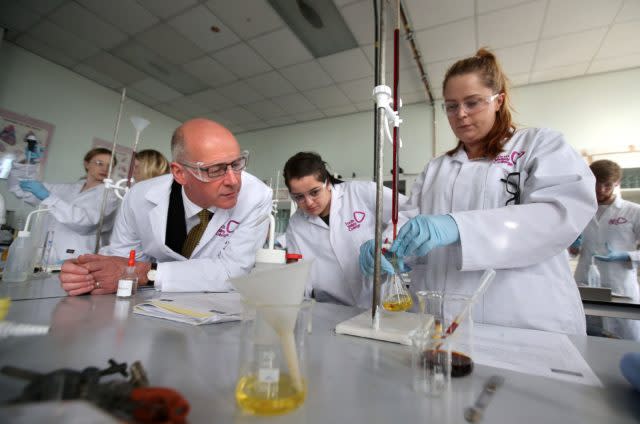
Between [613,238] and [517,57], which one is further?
[517,57]

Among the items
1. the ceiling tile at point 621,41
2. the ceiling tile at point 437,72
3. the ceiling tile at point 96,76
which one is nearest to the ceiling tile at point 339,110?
the ceiling tile at point 437,72

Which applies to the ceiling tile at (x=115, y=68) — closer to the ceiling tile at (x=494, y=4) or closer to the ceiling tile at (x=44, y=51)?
the ceiling tile at (x=44, y=51)

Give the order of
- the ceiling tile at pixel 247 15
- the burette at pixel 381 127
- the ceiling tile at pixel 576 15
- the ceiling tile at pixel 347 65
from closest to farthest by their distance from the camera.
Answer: the burette at pixel 381 127, the ceiling tile at pixel 576 15, the ceiling tile at pixel 247 15, the ceiling tile at pixel 347 65

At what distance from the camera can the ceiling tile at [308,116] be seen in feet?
14.7

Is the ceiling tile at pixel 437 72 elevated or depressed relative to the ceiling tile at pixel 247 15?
elevated

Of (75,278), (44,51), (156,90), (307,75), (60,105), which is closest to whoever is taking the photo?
(75,278)

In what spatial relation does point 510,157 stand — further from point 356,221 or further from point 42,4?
point 42,4

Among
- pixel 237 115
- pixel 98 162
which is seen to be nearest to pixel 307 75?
pixel 237 115

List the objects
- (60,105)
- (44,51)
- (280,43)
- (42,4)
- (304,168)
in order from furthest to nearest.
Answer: (60,105)
(44,51)
(280,43)
(42,4)
(304,168)

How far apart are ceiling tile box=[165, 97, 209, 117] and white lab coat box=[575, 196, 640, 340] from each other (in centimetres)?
478

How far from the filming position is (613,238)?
2553 millimetres

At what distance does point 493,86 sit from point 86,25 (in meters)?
3.65

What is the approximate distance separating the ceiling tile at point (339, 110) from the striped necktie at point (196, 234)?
3.25 m

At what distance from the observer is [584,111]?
3275 mm
